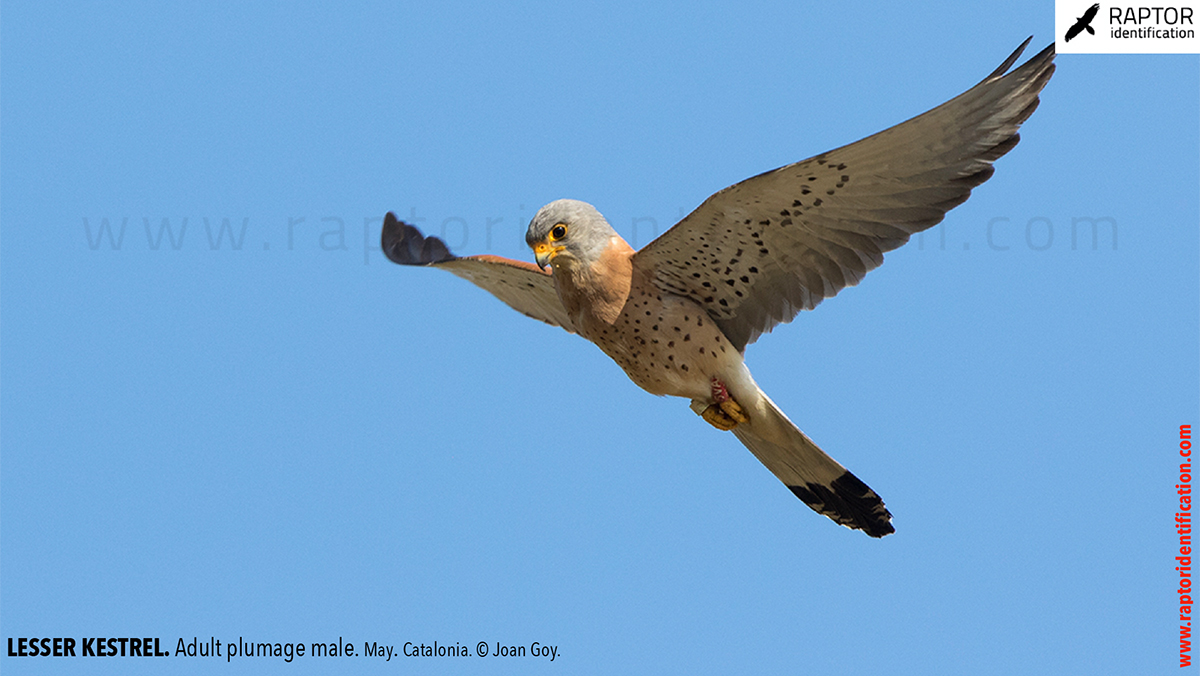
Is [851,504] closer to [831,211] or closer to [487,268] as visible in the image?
[831,211]

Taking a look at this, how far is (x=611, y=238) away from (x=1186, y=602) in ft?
10.5

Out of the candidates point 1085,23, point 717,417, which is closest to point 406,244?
point 717,417

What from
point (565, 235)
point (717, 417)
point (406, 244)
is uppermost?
point (406, 244)

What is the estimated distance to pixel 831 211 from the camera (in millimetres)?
4250

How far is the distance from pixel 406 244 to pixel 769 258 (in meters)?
2.00

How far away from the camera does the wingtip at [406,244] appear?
17.5 ft

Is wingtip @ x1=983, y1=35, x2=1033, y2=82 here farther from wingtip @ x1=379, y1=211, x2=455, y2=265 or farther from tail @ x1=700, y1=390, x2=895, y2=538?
wingtip @ x1=379, y1=211, x2=455, y2=265

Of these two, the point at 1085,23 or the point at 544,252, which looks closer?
the point at 544,252

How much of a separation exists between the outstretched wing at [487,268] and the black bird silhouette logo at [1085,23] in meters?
2.78

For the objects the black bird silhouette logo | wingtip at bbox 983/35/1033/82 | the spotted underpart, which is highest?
the black bird silhouette logo

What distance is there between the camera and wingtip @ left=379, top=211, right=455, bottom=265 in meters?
5.34

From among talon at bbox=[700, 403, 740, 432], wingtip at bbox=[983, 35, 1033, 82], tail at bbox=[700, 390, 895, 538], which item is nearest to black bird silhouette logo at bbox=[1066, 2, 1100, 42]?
wingtip at bbox=[983, 35, 1033, 82]

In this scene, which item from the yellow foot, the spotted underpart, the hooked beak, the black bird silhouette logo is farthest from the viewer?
the spotted underpart

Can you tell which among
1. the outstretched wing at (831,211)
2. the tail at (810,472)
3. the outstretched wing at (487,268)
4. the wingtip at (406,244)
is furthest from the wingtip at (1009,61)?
the wingtip at (406,244)
